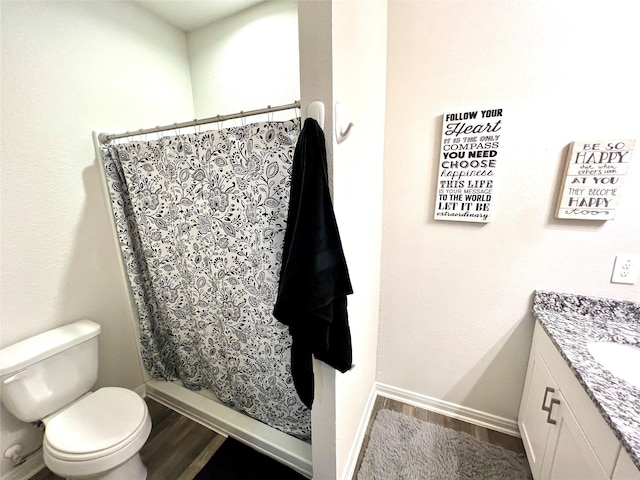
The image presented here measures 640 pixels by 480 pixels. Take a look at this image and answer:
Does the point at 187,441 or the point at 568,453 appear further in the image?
the point at 187,441

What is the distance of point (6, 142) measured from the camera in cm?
113

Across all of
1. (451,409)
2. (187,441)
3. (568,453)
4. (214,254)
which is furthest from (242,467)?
(568,453)

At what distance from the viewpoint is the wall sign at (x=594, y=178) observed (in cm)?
106

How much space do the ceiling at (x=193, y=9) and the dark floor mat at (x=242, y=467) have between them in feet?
8.87

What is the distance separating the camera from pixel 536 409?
121 centimetres

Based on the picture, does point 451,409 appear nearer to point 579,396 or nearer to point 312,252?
point 579,396

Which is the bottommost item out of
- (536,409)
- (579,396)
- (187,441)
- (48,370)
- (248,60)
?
(187,441)

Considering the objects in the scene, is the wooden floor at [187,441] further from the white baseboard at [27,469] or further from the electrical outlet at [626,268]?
the electrical outlet at [626,268]

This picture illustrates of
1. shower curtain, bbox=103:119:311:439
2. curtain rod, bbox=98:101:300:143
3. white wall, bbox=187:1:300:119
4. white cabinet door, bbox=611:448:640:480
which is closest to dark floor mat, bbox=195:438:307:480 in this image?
shower curtain, bbox=103:119:311:439

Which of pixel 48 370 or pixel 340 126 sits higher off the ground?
pixel 340 126

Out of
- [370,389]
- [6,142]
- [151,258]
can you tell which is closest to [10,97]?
[6,142]

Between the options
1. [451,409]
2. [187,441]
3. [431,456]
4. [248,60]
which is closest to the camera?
[431,456]

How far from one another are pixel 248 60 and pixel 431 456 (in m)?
2.66

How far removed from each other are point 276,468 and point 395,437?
0.68 meters
